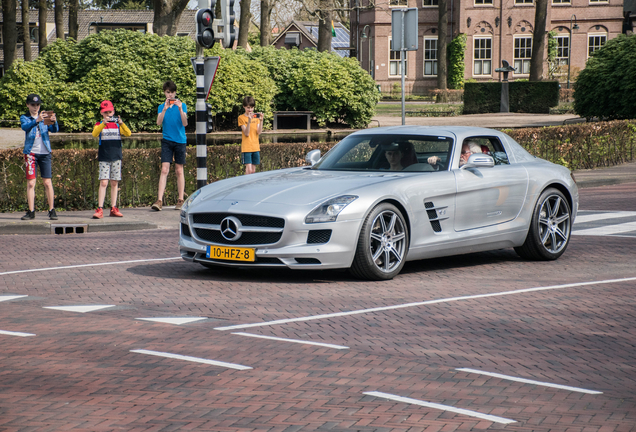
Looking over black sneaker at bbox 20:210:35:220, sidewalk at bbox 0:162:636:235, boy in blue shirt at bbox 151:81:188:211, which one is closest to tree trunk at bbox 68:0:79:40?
boy in blue shirt at bbox 151:81:188:211

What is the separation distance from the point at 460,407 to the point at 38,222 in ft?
31.1

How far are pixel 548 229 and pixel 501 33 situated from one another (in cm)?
5725

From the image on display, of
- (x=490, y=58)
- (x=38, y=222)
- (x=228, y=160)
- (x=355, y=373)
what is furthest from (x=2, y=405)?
(x=490, y=58)

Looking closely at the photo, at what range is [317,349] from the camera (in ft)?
19.3

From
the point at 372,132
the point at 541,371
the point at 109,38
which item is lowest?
the point at 541,371

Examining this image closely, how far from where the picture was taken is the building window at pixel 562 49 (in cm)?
Answer: 6538

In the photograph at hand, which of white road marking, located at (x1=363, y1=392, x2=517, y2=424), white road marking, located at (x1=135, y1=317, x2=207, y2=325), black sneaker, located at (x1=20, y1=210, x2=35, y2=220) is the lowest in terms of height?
white road marking, located at (x1=363, y1=392, x2=517, y2=424)

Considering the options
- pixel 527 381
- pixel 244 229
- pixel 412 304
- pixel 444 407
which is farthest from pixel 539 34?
pixel 444 407

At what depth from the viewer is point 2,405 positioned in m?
4.66

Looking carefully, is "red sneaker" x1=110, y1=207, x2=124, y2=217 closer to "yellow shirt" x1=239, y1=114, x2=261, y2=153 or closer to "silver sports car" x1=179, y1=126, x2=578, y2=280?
"yellow shirt" x1=239, y1=114, x2=261, y2=153

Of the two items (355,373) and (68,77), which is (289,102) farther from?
(355,373)

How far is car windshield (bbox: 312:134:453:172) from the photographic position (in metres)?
9.16

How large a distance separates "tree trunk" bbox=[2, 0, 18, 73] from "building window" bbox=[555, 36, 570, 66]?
39.3 metres

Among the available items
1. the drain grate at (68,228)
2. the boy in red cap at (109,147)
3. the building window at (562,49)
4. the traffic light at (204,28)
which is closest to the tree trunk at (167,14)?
the traffic light at (204,28)
